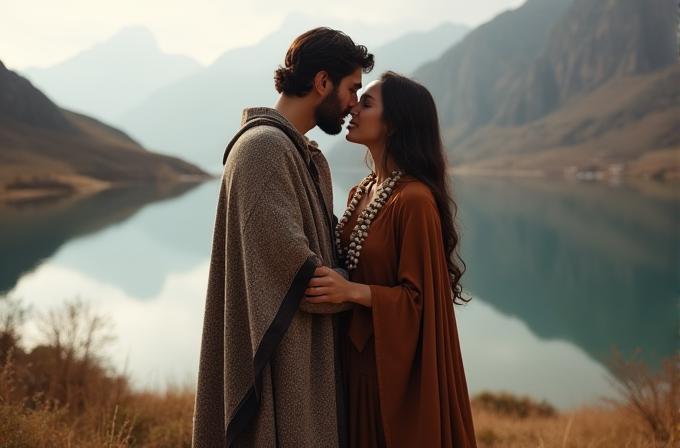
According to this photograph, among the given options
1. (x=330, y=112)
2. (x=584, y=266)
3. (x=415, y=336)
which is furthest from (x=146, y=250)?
(x=415, y=336)

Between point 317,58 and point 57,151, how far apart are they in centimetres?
4288

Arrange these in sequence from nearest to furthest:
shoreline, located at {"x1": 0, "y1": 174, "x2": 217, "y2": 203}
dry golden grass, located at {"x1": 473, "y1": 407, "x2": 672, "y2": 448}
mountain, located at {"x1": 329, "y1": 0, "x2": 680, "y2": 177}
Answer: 1. dry golden grass, located at {"x1": 473, "y1": 407, "x2": 672, "y2": 448}
2. shoreline, located at {"x1": 0, "y1": 174, "x2": 217, "y2": 203}
3. mountain, located at {"x1": 329, "y1": 0, "x2": 680, "y2": 177}

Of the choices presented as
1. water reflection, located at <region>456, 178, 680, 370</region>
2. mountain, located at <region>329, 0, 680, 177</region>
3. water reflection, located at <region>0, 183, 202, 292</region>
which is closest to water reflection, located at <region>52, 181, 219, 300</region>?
water reflection, located at <region>0, 183, 202, 292</region>

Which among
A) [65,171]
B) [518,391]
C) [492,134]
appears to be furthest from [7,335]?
[492,134]

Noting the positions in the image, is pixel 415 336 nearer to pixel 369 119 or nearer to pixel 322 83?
pixel 369 119

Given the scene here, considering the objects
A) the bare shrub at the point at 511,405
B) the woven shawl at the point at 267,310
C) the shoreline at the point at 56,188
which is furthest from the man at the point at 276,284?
the shoreline at the point at 56,188

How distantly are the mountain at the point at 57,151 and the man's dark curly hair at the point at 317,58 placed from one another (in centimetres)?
2688

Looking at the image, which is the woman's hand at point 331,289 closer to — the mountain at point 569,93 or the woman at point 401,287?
the woman at point 401,287

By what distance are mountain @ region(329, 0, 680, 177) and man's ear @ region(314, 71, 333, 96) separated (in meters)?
72.1

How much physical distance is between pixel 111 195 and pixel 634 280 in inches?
1498

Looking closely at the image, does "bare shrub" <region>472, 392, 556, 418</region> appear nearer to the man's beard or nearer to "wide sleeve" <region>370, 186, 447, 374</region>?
"wide sleeve" <region>370, 186, 447, 374</region>

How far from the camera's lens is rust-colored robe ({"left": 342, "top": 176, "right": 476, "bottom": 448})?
2562mm

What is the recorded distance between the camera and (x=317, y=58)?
2.66 metres

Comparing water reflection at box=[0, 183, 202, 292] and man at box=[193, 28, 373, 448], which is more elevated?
water reflection at box=[0, 183, 202, 292]
